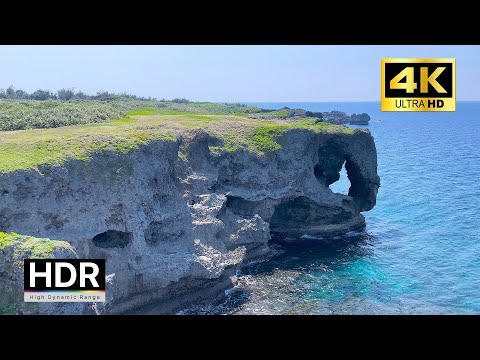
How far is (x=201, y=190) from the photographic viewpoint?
50.0m

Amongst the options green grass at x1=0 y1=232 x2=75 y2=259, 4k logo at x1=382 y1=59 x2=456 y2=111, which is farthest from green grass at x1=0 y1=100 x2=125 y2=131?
4k logo at x1=382 y1=59 x2=456 y2=111

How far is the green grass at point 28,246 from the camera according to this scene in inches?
1074

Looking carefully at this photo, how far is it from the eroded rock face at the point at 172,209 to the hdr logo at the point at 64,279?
4399 mm

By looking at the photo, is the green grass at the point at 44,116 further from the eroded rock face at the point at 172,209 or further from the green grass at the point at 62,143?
the eroded rock face at the point at 172,209

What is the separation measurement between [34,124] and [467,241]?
174 ft

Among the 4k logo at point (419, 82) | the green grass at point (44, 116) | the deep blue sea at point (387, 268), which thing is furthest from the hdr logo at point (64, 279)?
the green grass at point (44, 116)

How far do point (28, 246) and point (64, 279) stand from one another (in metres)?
10.0

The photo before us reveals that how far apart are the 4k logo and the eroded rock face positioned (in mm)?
22526

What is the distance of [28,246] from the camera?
27938 millimetres

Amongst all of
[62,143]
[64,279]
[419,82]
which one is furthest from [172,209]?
[419,82]

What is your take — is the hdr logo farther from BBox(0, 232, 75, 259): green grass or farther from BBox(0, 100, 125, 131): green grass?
BBox(0, 100, 125, 131): green grass

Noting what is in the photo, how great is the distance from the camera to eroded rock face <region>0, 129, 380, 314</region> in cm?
3769

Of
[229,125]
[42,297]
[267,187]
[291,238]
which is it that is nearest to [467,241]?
[291,238]
